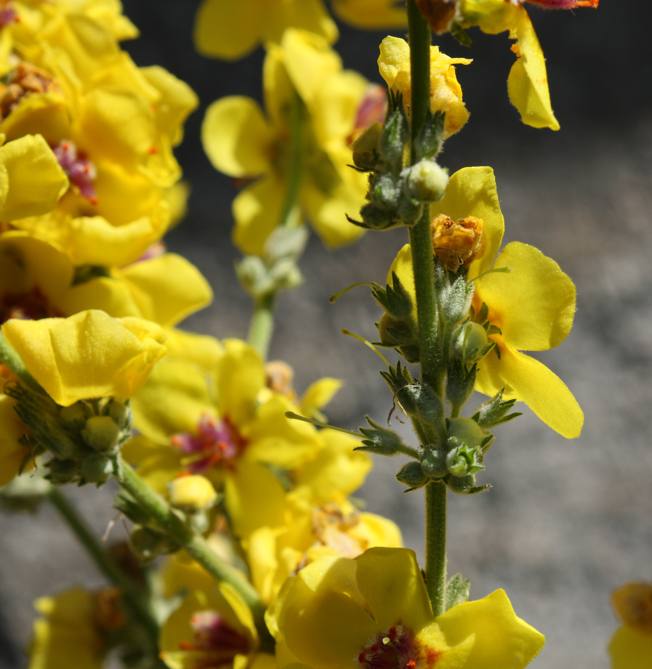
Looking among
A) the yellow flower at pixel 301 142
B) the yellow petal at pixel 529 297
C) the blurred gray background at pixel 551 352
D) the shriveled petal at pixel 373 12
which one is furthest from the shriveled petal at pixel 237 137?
the blurred gray background at pixel 551 352

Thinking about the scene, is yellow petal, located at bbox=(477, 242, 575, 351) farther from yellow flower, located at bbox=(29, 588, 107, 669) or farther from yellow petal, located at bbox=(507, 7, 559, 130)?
yellow flower, located at bbox=(29, 588, 107, 669)

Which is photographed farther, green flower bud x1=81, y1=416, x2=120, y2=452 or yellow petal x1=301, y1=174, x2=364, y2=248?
yellow petal x1=301, y1=174, x2=364, y2=248

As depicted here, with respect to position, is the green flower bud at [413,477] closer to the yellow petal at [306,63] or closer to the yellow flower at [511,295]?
the yellow flower at [511,295]

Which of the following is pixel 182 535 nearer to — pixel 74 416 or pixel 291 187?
pixel 74 416


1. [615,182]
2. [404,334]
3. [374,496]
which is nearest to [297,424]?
[404,334]

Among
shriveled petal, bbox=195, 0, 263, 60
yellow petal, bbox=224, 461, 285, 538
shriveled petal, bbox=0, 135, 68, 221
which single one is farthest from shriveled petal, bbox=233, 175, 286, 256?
shriveled petal, bbox=0, 135, 68, 221

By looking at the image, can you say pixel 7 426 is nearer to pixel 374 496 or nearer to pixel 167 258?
pixel 167 258

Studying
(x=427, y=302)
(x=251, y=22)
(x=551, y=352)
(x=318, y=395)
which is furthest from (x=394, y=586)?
(x=551, y=352)
